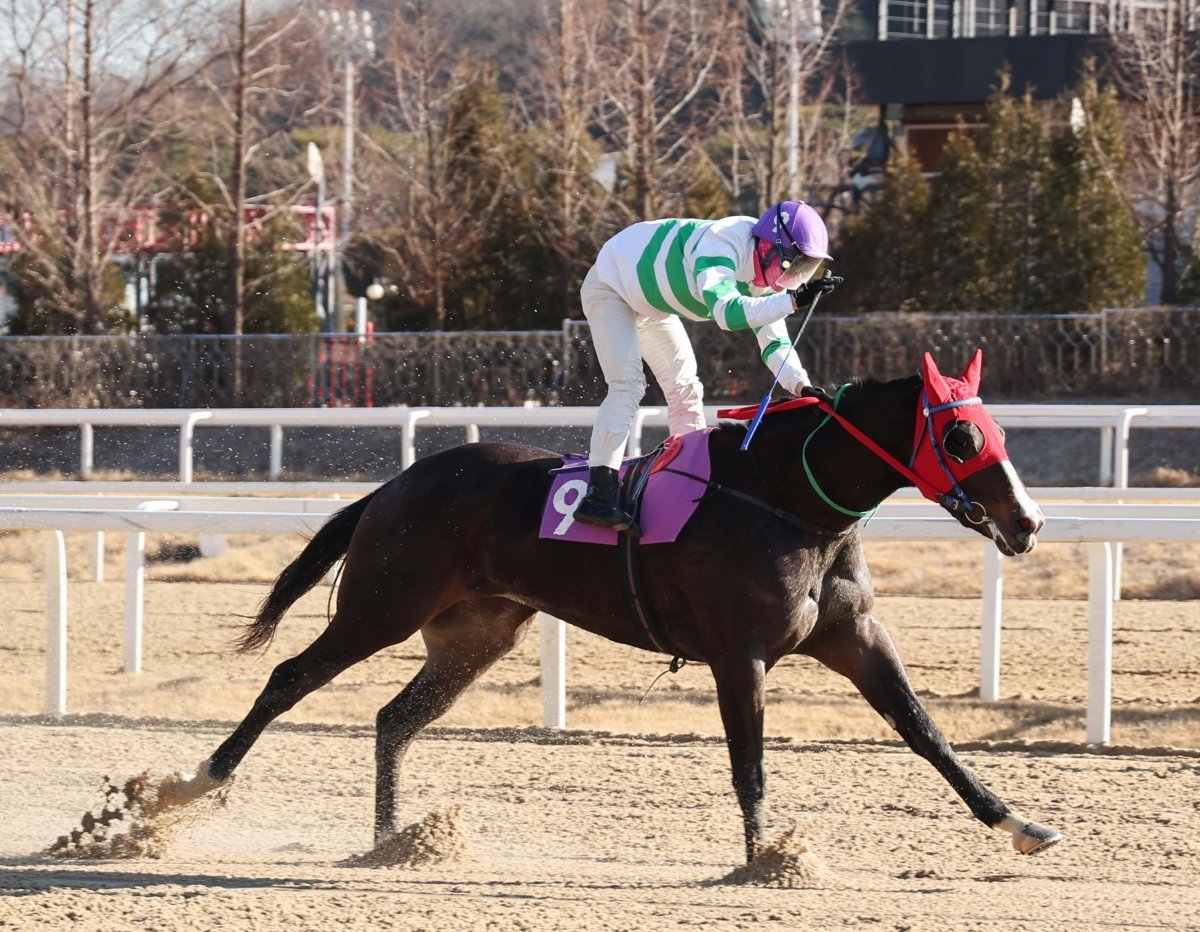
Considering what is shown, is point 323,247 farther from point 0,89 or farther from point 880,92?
point 880,92

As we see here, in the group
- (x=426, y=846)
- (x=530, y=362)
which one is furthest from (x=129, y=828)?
(x=530, y=362)

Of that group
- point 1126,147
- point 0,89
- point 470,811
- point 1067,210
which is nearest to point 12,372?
point 0,89

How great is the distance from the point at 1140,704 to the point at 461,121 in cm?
1458

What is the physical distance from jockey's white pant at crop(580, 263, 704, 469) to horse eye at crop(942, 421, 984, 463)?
2.50 ft

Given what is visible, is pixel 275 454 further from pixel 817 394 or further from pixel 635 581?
pixel 817 394

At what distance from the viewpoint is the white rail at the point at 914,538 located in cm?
544

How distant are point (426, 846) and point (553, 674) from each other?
1.55 metres

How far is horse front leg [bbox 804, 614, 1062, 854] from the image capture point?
402 centimetres

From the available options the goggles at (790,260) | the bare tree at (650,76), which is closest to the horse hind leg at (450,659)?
the goggles at (790,260)

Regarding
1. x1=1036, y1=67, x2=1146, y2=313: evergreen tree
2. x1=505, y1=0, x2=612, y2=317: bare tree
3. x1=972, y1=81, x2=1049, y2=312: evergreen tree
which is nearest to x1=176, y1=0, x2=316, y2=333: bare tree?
x1=505, y1=0, x2=612, y2=317: bare tree

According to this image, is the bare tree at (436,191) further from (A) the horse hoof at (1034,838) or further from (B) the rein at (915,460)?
(A) the horse hoof at (1034,838)

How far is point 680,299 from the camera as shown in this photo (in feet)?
13.5

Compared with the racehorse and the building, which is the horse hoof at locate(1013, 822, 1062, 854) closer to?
the racehorse

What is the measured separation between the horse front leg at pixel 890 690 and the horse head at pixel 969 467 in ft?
1.47
